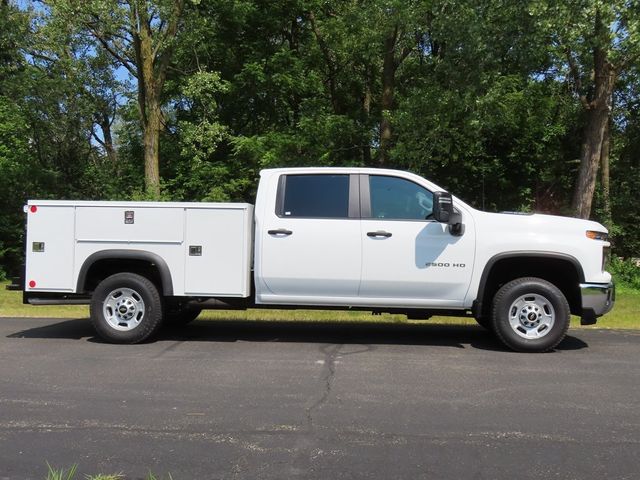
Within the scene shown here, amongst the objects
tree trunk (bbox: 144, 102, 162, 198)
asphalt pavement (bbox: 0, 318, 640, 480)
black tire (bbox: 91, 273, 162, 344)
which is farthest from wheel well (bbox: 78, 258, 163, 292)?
tree trunk (bbox: 144, 102, 162, 198)

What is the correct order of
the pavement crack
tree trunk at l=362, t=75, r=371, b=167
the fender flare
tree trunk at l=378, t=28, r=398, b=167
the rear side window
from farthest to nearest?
tree trunk at l=362, t=75, r=371, b=167, tree trunk at l=378, t=28, r=398, b=167, the rear side window, the fender flare, the pavement crack

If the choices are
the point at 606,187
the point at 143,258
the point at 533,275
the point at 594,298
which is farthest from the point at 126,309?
the point at 606,187

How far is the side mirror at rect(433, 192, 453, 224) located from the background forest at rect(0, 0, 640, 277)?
8294 mm

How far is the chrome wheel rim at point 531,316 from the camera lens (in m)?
7.30

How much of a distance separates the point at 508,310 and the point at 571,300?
921 mm

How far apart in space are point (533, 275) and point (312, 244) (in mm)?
2719

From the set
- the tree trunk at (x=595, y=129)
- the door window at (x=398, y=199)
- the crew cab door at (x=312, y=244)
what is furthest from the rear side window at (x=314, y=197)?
the tree trunk at (x=595, y=129)

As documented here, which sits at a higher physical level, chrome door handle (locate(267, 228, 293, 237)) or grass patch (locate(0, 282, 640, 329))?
chrome door handle (locate(267, 228, 293, 237))

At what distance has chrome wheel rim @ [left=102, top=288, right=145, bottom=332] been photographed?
7773 mm

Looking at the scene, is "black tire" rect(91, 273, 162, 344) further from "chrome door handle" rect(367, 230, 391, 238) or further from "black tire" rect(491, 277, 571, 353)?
"black tire" rect(491, 277, 571, 353)

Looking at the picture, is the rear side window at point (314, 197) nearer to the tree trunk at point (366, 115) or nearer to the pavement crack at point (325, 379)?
the pavement crack at point (325, 379)

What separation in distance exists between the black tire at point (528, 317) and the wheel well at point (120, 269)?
13.6 feet

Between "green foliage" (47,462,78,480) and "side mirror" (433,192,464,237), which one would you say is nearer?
"green foliage" (47,462,78,480)

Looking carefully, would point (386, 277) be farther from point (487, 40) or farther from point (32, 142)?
point (32, 142)
